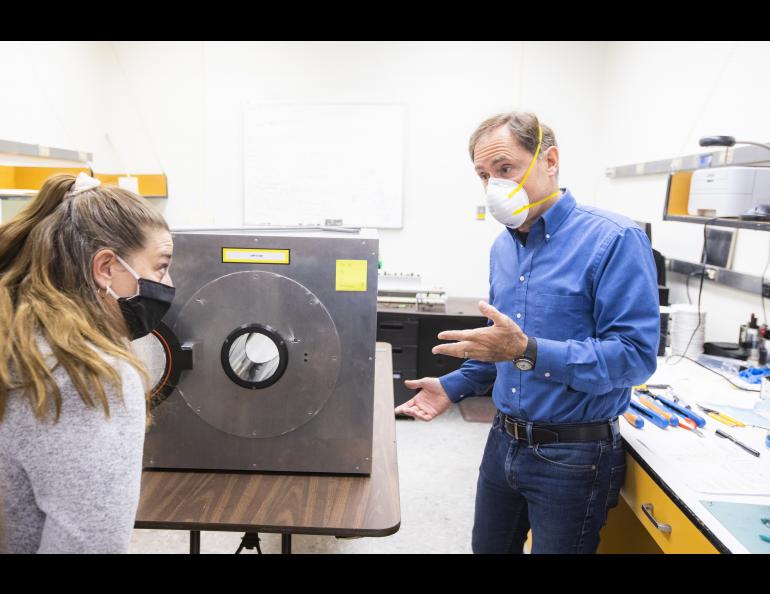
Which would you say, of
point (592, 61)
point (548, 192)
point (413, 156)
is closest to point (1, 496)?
point (548, 192)

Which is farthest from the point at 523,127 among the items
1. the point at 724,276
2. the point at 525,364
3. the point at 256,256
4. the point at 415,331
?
the point at 415,331

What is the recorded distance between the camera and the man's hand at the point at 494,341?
3.72ft

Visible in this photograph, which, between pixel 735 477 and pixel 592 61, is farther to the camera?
pixel 592 61

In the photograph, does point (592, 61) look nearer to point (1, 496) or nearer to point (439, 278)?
point (439, 278)

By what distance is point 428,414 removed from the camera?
1.49 meters

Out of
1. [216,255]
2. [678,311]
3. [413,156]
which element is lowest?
[678,311]

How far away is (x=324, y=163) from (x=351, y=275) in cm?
317

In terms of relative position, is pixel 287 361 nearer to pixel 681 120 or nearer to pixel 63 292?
pixel 63 292

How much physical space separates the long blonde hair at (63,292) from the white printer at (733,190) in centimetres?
165

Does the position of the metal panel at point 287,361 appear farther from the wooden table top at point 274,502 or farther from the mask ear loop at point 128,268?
the mask ear loop at point 128,268

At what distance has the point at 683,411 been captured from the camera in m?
1.55

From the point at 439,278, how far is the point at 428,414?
2.86 metres

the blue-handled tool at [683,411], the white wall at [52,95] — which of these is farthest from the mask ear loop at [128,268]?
the white wall at [52,95]

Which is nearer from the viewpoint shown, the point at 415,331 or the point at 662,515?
the point at 662,515
